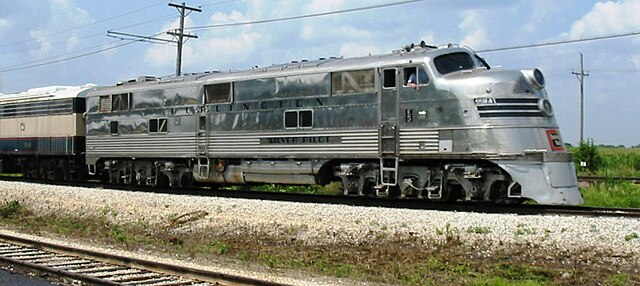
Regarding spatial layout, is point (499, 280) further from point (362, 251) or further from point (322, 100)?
point (322, 100)

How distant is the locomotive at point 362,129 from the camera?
15.7 meters

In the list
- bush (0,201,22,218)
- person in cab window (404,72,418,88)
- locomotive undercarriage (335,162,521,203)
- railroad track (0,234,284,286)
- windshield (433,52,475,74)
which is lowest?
railroad track (0,234,284,286)

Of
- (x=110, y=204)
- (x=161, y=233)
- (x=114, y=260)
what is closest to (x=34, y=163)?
(x=110, y=204)

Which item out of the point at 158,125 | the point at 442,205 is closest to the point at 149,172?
the point at 158,125

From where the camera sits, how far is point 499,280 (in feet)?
33.0

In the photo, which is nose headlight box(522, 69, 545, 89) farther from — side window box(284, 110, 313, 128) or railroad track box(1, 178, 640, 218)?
side window box(284, 110, 313, 128)

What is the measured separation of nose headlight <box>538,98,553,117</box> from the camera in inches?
625

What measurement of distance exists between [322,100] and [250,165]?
133 inches

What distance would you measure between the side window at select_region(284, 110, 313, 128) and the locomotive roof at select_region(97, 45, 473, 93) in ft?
3.35

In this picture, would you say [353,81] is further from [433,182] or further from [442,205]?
[442,205]

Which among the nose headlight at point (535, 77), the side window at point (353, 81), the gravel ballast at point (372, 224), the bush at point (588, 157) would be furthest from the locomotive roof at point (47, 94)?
the bush at point (588, 157)

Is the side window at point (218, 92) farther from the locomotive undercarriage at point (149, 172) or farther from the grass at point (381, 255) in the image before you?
the grass at point (381, 255)

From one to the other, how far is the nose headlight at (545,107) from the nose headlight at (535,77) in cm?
35

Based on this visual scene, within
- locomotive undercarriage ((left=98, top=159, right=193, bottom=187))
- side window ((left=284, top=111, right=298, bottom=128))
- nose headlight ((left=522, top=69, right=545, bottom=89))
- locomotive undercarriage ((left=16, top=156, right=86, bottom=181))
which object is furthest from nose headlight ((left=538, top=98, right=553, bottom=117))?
locomotive undercarriage ((left=16, top=156, right=86, bottom=181))
